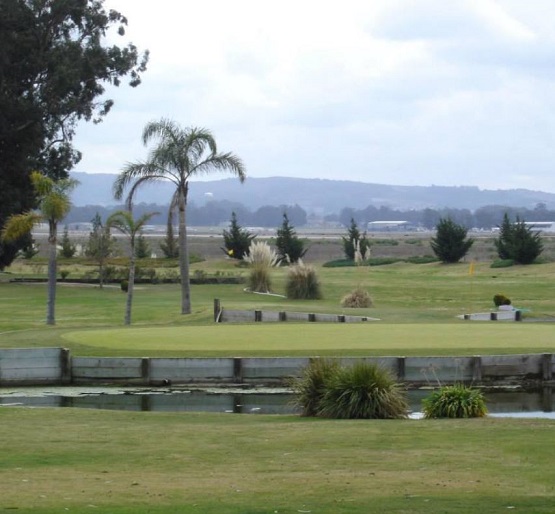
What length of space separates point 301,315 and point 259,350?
10044mm

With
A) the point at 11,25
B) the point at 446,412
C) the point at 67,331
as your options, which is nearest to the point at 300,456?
the point at 446,412

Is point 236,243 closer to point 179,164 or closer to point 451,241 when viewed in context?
point 451,241

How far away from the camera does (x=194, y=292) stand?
54.2 m

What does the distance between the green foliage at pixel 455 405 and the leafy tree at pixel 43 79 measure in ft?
151

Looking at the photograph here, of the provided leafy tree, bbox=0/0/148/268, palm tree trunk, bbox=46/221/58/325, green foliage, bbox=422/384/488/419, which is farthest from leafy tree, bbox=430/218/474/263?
green foliage, bbox=422/384/488/419

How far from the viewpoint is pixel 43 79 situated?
6384 cm

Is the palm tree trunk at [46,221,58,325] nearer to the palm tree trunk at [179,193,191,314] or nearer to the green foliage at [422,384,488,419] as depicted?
the palm tree trunk at [179,193,191,314]

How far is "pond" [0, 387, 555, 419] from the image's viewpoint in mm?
20500

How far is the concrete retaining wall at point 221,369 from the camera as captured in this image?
22.9m

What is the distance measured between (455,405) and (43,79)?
50.8 m

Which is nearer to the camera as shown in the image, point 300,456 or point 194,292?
point 300,456

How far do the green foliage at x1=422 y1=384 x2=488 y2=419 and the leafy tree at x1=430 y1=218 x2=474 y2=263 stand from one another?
61877mm

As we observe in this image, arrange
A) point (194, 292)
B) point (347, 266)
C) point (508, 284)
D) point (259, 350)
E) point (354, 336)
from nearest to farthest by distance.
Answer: point (259, 350) < point (354, 336) < point (194, 292) < point (508, 284) < point (347, 266)

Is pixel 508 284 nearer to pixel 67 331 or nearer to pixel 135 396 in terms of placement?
pixel 67 331
